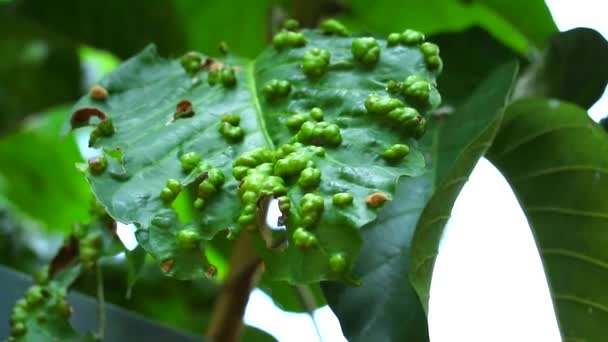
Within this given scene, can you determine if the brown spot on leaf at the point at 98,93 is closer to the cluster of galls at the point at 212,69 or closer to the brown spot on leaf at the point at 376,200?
the cluster of galls at the point at 212,69

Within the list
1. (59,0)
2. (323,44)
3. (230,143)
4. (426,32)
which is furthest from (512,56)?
(59,0)

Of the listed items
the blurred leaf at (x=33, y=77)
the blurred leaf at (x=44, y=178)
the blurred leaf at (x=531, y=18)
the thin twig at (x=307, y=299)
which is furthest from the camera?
the blurred leaf at (x=44, y=178)

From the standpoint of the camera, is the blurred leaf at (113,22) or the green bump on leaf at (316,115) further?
the blurred leaf at (113,22)

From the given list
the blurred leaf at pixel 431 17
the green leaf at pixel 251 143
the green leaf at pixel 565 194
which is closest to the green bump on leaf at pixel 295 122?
the green leaf at pixel 251 143

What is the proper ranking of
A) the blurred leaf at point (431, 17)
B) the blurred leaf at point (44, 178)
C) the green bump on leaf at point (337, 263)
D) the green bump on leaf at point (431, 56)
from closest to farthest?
1. the green bump on leaf at point (337, 263)
2. the green bump on leaf at point (431, 56)
3. the blurred leaf at point (431, 17)
4. the blurred leaf at point (44, 178)

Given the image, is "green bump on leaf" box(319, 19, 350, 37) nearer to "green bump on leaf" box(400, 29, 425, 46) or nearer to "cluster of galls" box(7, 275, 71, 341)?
"green bump on leaf" box(400, 29, 425, 46)

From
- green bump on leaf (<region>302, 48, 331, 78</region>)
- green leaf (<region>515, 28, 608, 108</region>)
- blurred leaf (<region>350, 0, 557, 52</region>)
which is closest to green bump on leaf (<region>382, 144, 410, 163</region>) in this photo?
green bump on leaf (<region>302, 48, 331, 78</region>)

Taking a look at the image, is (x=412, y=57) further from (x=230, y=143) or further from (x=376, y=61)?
(x=230, y=143)
